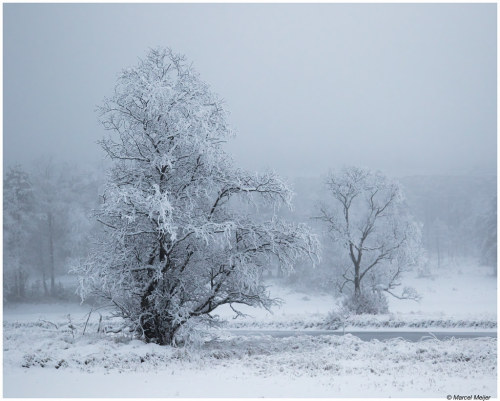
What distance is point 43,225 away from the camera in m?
46.8

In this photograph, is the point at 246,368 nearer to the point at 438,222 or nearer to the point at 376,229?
the point at 376,229

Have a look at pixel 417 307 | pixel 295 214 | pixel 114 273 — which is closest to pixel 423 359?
pixel 114 273

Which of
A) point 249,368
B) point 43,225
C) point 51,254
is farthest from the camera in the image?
point 43,225

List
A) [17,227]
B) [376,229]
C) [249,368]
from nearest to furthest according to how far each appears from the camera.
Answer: [249,368], [376,229], [17,227]

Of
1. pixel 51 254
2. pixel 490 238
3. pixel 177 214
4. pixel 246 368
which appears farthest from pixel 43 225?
pixel 490 238

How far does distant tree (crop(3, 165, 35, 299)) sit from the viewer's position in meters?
40.0

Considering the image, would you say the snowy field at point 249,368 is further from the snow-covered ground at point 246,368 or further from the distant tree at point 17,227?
the distant tree at point 17,227

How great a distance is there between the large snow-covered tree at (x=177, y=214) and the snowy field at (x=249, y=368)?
5.26 ft

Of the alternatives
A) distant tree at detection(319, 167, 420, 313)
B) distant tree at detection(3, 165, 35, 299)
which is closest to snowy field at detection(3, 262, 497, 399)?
distant tree at detection(319, 167, 420, 313)

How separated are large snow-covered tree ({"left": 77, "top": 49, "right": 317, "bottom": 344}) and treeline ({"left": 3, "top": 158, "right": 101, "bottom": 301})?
25362mm

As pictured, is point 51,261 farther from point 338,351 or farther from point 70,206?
point 338,351

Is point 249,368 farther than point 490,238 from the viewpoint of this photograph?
No

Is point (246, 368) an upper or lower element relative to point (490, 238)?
upper

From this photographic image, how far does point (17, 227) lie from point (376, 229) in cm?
3115
